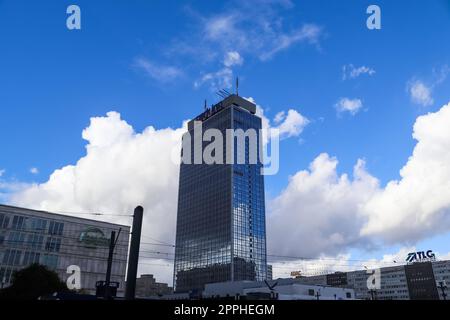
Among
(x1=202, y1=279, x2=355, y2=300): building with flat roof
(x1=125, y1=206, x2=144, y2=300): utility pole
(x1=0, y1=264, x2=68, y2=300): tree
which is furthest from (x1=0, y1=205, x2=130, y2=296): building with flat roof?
(x1=125, y1=206, x2=144, y2=300): utility pole

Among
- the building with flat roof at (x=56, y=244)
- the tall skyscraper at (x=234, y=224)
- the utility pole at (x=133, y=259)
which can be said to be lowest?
the utility pole at (x=133, y=259)

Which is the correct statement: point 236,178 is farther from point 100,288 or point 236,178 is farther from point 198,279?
point 100,288

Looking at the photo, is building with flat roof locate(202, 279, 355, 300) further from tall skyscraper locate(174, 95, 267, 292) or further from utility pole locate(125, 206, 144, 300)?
tall skyscraper locate(174, 95, 267, 292)

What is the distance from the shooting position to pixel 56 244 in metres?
90.8

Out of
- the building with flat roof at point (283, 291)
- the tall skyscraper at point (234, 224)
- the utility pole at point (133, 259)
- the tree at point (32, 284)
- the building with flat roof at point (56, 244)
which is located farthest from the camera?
the tall skyscraper at point (234, 224)

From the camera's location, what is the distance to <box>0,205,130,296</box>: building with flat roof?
8562 centimetres

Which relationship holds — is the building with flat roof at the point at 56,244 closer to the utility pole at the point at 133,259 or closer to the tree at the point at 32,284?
the tree at the point at 32,284

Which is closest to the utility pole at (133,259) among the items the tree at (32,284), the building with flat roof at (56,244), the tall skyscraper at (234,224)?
the tree at (32,284)

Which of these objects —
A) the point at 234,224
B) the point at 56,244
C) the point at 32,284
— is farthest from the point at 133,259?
the point at 234,224

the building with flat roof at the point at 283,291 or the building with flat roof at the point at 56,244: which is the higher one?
the building with flat roof at the point at 56,244

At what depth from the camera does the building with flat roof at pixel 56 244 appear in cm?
8562

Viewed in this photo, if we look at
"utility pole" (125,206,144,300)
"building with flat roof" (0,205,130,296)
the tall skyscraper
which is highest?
the tall skyscraper

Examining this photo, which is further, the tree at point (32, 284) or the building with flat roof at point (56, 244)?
the building with flat roof at point (56, 244)

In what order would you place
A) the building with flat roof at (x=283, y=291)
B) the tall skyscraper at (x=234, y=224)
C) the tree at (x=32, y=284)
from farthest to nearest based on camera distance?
the tall skyscraper at (x=234, y=224) < the building with flat roof at (x=283, y=291) < the tree at (x=32, y=284)
